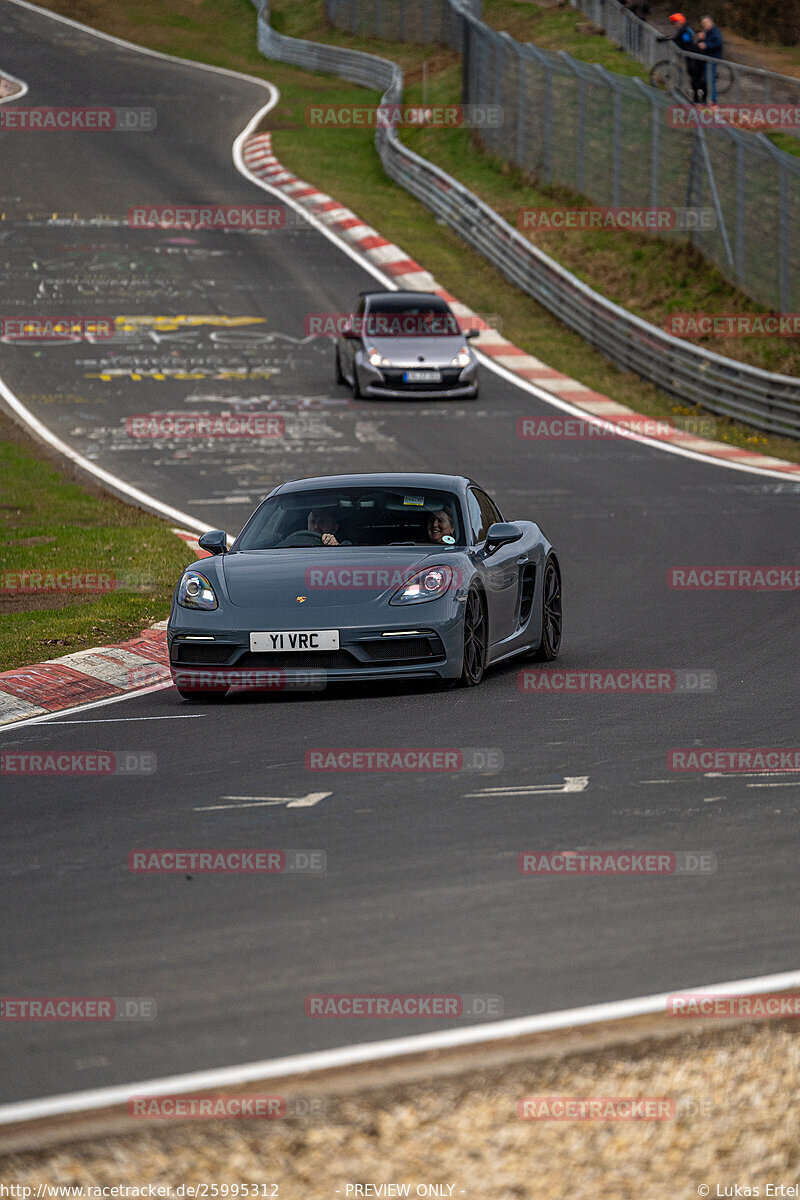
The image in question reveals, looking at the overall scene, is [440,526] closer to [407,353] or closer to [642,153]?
[407,353]

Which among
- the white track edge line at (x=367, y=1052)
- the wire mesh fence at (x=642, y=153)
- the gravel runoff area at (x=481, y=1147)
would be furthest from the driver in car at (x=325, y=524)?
the wire mesh fence at (x=642, y=153)

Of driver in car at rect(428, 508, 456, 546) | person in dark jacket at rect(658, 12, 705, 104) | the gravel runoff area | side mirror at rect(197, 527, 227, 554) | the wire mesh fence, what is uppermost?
the gravel runoff area

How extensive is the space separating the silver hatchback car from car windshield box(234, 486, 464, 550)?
1554cm

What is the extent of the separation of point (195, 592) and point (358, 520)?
1.30 metres

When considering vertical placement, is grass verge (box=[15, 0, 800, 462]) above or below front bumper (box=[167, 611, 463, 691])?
below

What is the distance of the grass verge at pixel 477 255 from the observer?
2836 cm

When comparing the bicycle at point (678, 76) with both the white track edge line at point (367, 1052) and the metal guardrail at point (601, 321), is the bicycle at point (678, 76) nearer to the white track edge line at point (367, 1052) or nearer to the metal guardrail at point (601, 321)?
the metal guardrail at point (601, 321)

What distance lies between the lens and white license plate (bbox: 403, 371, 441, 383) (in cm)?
2720

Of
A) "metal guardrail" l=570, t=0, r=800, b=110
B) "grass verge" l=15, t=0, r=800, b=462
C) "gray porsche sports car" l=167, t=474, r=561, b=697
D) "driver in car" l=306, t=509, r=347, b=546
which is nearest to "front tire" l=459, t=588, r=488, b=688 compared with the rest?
"gray porsche sports car" l=167, t=474, r=561, b=697

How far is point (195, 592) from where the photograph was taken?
426 inches

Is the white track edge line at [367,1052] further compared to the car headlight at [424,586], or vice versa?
the car headlight at [424,586]

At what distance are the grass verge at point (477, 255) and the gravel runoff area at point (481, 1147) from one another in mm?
20393

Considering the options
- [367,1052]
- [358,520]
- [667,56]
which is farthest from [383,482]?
[667,56]

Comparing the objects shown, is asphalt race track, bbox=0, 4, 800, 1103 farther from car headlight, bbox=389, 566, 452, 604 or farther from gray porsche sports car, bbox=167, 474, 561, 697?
car headlight, bbox=389, 566, 452, 604
